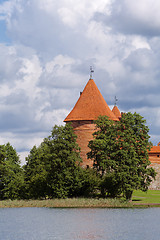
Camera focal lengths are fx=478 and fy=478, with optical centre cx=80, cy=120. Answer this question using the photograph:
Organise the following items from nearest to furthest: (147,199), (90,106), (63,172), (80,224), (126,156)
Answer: (80,224) < (126,156) < (147,199) < (63,172) < (90,106)

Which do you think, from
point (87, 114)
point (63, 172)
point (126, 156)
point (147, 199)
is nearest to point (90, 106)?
point (87, 114)

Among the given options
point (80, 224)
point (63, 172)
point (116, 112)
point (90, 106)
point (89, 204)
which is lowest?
point (80, 224)

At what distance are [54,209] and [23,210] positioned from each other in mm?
2958

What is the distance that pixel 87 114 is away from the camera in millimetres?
66250

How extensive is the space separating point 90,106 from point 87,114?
5.04 ft

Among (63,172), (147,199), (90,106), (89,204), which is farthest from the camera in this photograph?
(90,106)

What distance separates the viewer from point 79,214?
39.5 metres

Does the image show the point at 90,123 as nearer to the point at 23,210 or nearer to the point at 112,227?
the point at 23,210

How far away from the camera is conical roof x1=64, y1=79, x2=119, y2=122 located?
6631 cm

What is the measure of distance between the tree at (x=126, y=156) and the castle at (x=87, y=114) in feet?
36.1

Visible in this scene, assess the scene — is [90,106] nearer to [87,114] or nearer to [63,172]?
[87,114]

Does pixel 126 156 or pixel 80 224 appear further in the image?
pixel 126 156

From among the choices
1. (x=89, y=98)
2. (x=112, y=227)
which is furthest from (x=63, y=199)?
(x=89, y=98)

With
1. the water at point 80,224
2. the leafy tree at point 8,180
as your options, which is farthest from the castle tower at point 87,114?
the water at point 80,224
